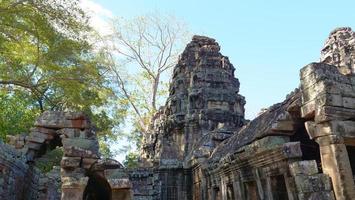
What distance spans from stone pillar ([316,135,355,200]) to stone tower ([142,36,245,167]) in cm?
814

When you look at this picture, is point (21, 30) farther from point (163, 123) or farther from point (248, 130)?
point (248, 130)

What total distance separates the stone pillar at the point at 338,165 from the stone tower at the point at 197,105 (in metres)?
8.14

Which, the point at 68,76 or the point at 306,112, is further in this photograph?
the point at 68,76

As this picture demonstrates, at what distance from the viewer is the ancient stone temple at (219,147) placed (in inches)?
236

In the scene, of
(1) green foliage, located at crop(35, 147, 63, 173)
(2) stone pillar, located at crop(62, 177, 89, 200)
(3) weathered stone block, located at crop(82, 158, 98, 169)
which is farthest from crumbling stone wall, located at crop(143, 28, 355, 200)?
(1) green foliage, located at crop(35, 147, 63, 173)

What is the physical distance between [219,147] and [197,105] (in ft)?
17.2

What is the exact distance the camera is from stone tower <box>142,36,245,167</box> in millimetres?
15664

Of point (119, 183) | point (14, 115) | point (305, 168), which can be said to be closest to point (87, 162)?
point (119, 183)

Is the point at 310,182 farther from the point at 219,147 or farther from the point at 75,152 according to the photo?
the point at 219,147

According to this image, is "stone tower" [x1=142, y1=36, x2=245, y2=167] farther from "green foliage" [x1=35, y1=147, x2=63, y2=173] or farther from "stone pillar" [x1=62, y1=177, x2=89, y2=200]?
"stone pillar" [x1=62, y1=177, x2=89, y2=200]

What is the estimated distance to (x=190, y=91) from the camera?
16938 mm

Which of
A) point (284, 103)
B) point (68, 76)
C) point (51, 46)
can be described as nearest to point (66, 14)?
point (51, 46)

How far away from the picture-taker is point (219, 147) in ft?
38.1

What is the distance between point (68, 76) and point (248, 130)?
9.65 meters
